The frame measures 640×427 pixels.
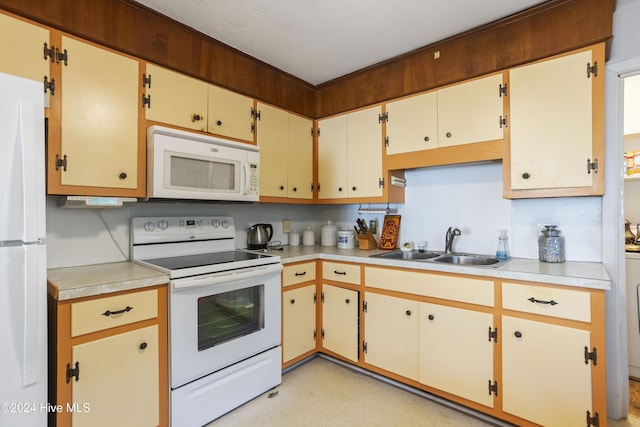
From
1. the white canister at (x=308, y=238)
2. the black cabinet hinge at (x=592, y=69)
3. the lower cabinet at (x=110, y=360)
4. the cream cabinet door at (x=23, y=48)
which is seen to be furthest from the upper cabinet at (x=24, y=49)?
the black cabinet hinge at (x=592, y=69)

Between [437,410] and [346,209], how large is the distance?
1.85 m

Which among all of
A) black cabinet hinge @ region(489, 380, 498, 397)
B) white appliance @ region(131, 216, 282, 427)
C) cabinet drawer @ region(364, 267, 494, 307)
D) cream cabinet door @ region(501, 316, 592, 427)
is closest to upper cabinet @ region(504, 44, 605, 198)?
cabinet drawer @ region(364, 267, 494, 307)

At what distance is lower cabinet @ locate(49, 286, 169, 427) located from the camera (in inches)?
52.6

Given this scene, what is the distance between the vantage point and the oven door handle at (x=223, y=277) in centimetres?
165

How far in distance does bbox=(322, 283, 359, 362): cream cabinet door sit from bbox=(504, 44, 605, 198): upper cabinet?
1334 mm

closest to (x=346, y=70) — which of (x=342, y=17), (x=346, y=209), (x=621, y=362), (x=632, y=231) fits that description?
(x=342, y=17)

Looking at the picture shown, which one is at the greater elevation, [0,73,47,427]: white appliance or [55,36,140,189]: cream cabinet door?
[55,36,140,189]: cream cabinet door

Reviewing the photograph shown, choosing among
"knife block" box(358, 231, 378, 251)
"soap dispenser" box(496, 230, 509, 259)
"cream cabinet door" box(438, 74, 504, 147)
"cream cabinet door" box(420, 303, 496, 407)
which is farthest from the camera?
"knife block" box(358, 231, 378, 251)

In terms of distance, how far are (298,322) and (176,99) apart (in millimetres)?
1811

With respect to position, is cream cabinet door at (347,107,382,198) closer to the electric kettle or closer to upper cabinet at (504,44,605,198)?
the electric kettle

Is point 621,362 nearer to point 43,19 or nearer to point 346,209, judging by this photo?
point 346,209

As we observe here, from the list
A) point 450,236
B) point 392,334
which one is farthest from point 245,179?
point 450,236

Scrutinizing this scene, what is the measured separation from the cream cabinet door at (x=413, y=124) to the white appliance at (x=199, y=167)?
110cm

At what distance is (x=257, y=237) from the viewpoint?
2.61m
